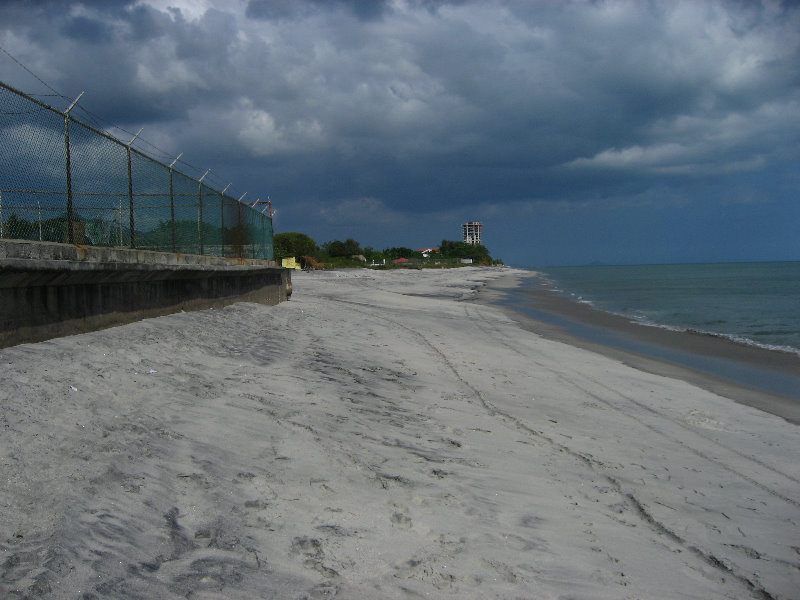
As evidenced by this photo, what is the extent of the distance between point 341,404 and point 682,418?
4.35 metres

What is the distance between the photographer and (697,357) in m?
13.4

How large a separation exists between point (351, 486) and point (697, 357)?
1173 cm

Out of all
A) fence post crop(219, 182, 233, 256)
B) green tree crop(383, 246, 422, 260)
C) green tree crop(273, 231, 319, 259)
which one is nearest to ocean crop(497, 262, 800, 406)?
fence post crop(219, 182, 233, 256)

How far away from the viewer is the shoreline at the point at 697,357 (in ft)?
31.4

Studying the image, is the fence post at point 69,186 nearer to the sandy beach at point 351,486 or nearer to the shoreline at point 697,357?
the sandy beach at point 351,486

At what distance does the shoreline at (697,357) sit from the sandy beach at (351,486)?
219 centimetres

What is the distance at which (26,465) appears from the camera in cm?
346

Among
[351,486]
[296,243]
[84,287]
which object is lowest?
[351,486]

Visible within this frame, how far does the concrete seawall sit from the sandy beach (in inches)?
10.9

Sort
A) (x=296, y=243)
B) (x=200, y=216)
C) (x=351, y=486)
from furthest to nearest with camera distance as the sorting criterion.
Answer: (x=296, y=243) < (x=200, y=216) < (x=351, y=486)

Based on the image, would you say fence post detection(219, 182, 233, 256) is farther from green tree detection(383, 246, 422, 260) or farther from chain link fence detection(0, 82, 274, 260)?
green tree detection(383, 246, 422, 260)

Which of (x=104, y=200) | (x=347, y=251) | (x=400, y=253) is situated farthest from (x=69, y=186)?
(x=400, y=253)

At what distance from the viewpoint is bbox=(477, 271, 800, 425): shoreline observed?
31.4 ft

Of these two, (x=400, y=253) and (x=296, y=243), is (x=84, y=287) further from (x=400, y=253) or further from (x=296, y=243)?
(x=400, y=253)
